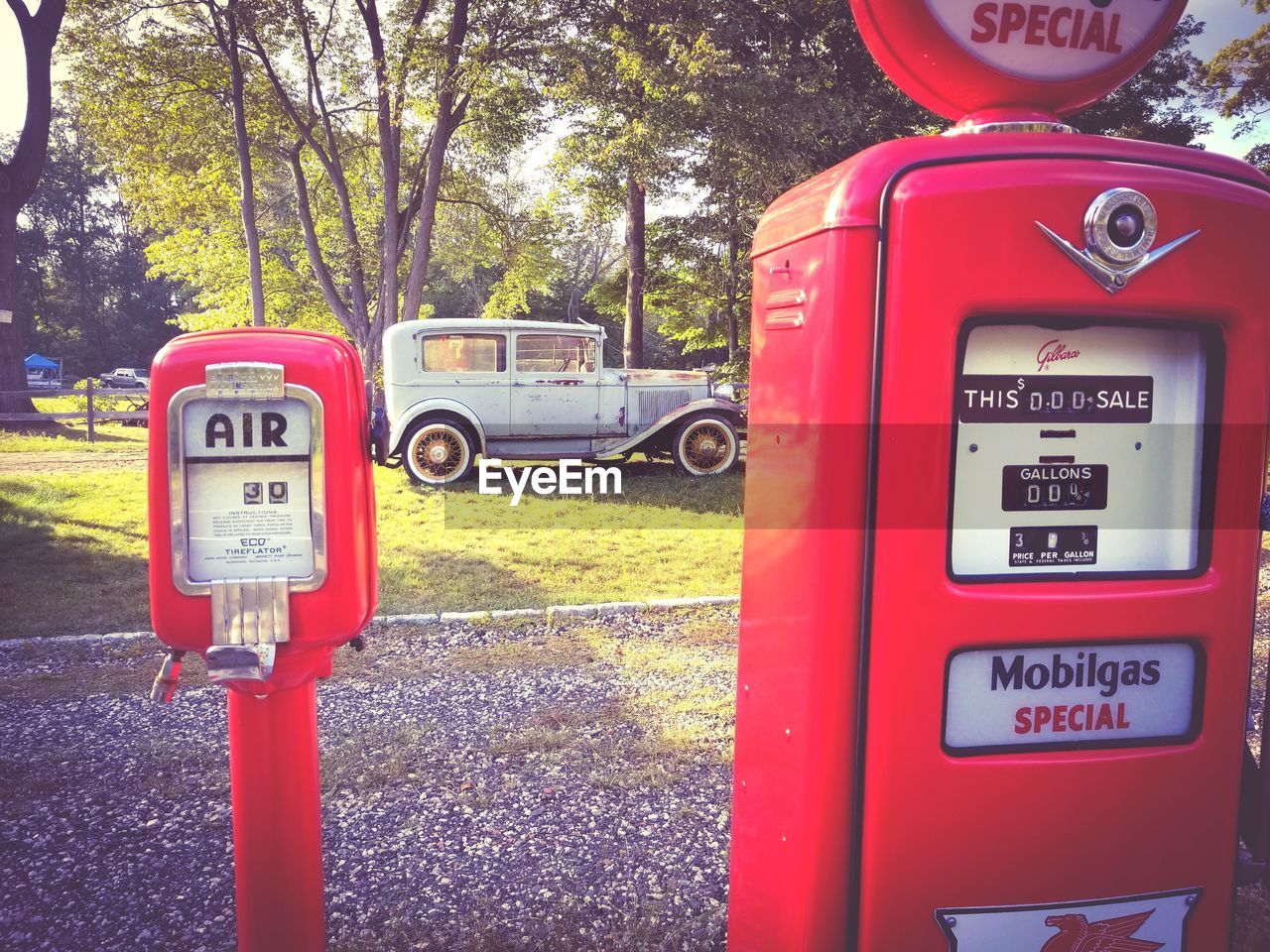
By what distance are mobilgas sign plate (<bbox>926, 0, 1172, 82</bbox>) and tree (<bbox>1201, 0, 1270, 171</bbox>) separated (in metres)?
11.0

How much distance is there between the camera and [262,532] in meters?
1.63

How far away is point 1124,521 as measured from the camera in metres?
1.46

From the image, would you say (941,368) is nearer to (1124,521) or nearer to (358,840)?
(1124,521)

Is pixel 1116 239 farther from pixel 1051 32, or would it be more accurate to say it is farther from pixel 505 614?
pixel 505 614

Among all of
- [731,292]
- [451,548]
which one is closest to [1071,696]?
[451,548]

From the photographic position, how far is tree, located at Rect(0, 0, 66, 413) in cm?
1512

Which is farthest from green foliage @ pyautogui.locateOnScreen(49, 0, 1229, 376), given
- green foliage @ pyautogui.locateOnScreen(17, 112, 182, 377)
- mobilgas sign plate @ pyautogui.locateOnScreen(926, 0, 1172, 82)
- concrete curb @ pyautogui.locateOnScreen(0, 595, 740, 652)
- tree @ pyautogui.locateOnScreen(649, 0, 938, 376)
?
green foliage @ pyautogui.locateOnScreen(17, 112, 182, 377)

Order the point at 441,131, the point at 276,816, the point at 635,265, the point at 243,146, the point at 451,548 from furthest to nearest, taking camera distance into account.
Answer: the point at 635,265 < the point at 243,146 < the point at 441,131 < the point at 451,548 < the point at 276,816

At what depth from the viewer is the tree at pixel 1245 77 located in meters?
A: 10.3

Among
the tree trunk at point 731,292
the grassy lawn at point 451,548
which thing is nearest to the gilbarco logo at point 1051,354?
the grassy lawn at point 451,548

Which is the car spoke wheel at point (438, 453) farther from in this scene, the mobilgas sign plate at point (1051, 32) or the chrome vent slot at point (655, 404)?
the mobilgas sign plate at point (1051, 32)

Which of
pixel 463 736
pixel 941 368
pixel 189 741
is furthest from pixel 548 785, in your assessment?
pixel 941 368

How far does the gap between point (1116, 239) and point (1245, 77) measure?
41.1 feet

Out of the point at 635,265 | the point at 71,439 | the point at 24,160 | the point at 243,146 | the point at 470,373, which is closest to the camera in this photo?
the point at 470,373
